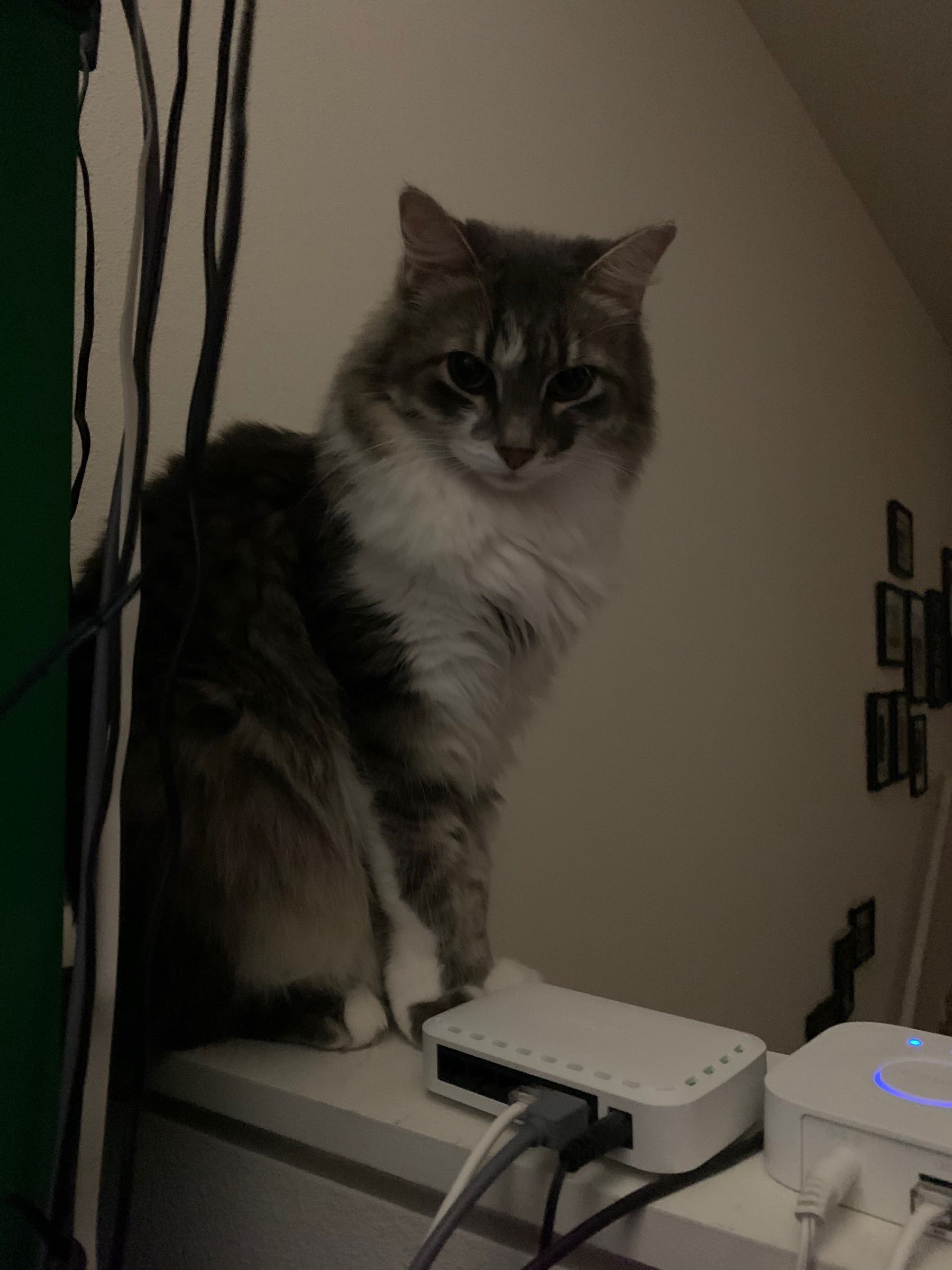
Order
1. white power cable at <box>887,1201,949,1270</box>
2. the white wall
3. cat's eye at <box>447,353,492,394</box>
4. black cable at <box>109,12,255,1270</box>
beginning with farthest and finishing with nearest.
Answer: the white wall, cat's eye at <box>447,353,492,394</box>, black cable at <box>109,12,255,1270</box>, white power cable at <box>887,1201,949,1270</box>

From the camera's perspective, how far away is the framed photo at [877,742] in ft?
9.74

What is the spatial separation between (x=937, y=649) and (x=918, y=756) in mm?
584

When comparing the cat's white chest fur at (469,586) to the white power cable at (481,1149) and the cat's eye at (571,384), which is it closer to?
the cat's eye at (571,384)

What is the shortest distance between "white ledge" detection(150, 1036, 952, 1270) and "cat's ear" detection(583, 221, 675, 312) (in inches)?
29.8

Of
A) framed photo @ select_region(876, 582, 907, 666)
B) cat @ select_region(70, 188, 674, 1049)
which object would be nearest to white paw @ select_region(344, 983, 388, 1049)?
cat @ select_region(70, 188, 674, 1049)

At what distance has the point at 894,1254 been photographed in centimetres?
35

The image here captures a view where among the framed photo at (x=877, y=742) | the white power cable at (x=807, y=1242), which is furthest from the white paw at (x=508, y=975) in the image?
the framed photo at (x=877, y=742)

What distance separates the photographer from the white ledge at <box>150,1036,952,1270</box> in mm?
389

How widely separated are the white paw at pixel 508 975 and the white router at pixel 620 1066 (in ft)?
0.62

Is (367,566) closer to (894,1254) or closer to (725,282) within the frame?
(894,1254)

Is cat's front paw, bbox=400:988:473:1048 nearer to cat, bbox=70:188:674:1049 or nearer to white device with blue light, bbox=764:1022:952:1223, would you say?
cat, bbox=70:188:674:1049

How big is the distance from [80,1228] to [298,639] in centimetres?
46

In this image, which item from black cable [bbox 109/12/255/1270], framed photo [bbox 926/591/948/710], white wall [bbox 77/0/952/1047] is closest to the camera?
black cable [bbox 109/12/255/1270]

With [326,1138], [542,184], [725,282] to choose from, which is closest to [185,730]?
[326,1138]
